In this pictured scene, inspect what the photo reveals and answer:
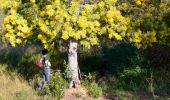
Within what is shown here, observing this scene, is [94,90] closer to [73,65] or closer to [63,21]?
[73,65]

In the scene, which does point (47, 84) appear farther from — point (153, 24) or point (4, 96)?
point (153, 24)

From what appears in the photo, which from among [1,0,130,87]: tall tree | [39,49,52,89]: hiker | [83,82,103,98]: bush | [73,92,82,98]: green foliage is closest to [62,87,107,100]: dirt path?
[73,92,82,98]: green foliage

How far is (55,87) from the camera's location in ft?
37.3

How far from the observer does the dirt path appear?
457 inches

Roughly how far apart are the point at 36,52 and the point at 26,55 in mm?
394

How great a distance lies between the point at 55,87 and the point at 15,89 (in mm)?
1469

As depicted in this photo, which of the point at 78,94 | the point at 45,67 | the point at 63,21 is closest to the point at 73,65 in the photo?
the point at 45,67

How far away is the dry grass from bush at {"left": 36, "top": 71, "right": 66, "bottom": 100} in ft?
0.82

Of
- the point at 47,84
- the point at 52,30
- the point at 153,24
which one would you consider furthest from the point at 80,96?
the point at 153,24


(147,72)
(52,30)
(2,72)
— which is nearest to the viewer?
(52,30)

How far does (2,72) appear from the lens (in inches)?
543

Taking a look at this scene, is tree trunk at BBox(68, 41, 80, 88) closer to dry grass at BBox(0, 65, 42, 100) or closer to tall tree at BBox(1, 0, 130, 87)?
tall tree at BBox(1, 0, 130, 87)

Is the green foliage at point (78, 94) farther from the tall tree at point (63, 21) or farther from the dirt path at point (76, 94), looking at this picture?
the tall tree at point (63, 21)

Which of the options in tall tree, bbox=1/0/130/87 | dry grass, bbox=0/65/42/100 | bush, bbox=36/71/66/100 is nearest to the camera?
tall tree, bbox=1/0/130/87
